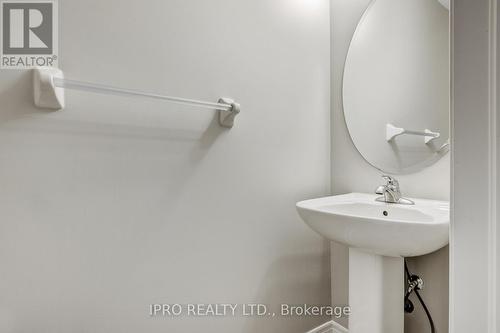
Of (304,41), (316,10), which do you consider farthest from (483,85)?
(316,10)

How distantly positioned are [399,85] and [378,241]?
0.72m

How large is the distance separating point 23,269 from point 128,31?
0.75 m

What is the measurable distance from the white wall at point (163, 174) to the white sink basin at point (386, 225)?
1.00 ft

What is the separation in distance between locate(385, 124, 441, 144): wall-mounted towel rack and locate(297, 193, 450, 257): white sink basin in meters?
0.25

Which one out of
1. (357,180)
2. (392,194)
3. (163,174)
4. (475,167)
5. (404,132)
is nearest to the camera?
(475,167)

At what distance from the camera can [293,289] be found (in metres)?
1.39

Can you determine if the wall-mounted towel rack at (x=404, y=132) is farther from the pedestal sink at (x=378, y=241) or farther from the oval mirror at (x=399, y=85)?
the pedestal sink at (x=378, y=241)

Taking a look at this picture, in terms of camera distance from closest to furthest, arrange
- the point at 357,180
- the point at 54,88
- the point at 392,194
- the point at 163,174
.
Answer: the point at 54,88 < the point at 163,174 < the point at 392,194 < the point at 357,180

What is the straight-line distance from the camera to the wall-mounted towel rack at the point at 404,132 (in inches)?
47.3

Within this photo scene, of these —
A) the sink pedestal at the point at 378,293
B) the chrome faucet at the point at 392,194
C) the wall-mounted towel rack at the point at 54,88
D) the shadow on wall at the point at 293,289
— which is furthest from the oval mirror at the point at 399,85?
Answer: the wall-mounted towel rack at the point at 54,88

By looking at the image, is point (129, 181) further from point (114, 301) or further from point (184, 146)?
point (114, 301)

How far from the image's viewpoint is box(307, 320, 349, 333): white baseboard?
1.46 metres
